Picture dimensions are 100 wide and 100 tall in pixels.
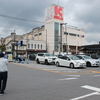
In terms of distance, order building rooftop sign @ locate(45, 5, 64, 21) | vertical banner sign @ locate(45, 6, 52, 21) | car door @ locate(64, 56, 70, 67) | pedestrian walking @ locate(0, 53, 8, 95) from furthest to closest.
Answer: vertical banner sign @ locate(45, 6, 52, 21)
building rooftop sign @ locate(45, 5, 64, 21)
car door @ locate(64, 56, 70, 67)
pedestrian walking @ locate(0, 53, 8, 95)

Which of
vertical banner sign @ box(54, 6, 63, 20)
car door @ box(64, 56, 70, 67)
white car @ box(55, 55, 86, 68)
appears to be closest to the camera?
white car @ box(55, 55, 86, 68)

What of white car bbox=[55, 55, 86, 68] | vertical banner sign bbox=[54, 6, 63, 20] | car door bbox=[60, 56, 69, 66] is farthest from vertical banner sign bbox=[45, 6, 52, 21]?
car door bbox=[60, 56, 69, 66]

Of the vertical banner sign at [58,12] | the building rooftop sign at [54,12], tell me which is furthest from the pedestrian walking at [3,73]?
the vertical banner sign at [58,12]

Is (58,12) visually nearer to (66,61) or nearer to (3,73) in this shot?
(66,61)

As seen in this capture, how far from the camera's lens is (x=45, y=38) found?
7069 centimetres

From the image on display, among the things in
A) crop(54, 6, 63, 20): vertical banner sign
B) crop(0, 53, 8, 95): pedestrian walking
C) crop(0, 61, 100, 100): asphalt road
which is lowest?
crop(0, 61, 100, 100): asphalt road

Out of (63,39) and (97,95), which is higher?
(63,39)

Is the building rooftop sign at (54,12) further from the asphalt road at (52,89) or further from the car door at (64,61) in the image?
the asphalt road at (52,89)

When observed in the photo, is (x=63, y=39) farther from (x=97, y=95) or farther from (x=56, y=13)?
(x=97, y=95)

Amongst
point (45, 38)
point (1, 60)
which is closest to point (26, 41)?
point (45, 38)

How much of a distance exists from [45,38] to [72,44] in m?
15.9

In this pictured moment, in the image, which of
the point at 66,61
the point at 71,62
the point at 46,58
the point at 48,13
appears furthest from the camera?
the point at 48,13

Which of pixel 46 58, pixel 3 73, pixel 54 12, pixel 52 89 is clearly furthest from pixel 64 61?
pixel 54 12

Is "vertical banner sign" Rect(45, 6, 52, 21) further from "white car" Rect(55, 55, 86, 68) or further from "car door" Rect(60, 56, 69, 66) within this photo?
"car door" Rect(60, 56, 69, 66)
